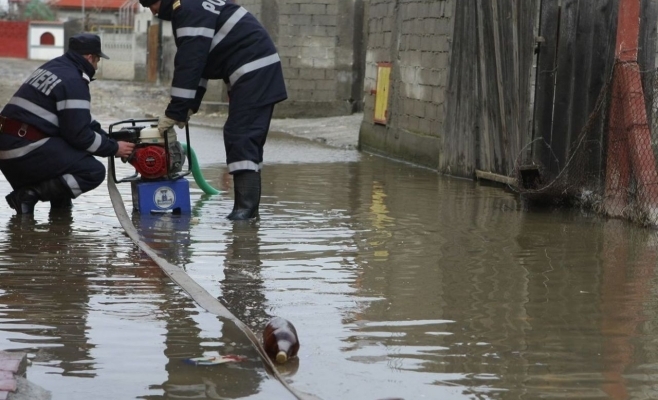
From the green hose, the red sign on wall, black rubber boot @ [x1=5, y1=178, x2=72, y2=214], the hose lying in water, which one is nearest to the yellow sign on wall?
the green hose

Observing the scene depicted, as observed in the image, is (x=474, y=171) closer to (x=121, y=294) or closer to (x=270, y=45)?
(x=270, y=45)

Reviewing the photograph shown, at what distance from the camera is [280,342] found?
13.7 feet

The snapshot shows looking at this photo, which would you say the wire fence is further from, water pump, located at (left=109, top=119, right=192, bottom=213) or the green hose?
water pump, located at (left=109, top=119, right=192, bottom=213)

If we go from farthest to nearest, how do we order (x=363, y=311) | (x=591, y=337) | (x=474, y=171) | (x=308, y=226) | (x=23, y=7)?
1. (x=23, y=7)
2. (x=474, y=171)
3. (x=308, y=226)
4. (x=363, y=311)
5. (x=591, y=337)

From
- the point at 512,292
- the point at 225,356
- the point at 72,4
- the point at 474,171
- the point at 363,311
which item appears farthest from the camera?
the point at 72,4

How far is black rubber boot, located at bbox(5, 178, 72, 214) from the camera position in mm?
7805

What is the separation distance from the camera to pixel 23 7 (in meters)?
81.1

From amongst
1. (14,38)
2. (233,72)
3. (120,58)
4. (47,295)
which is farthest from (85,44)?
(14,38)

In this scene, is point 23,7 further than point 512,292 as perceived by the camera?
Yes

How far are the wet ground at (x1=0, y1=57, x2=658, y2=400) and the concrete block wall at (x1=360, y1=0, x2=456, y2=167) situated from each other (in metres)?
3.19

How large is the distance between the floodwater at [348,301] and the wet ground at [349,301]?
12 millimetres

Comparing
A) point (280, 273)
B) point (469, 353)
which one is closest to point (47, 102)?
point (280, 273)

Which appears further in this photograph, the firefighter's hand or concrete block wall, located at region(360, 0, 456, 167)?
concrete block wall, located at region(360, 0, 456, 167)

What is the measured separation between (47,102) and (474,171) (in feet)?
14.3
